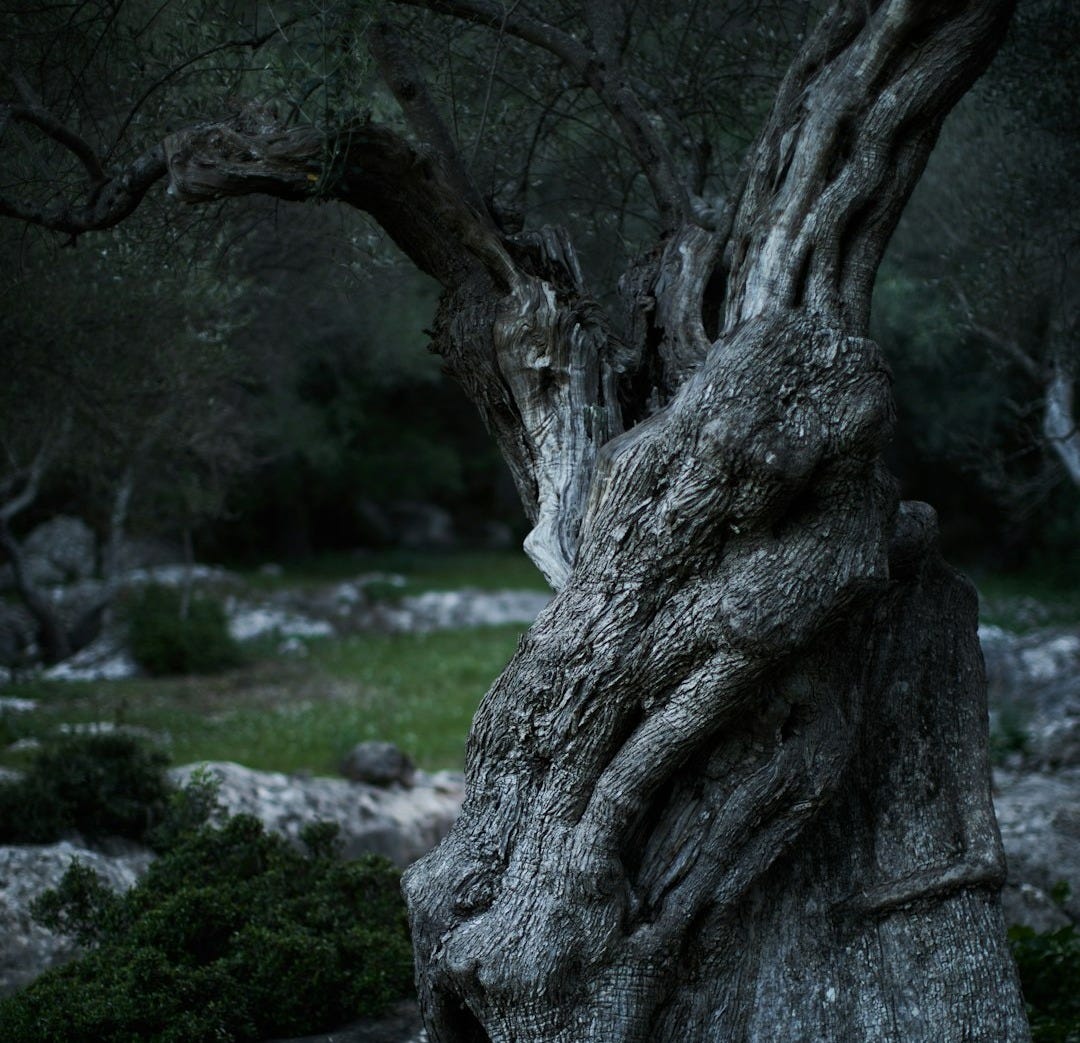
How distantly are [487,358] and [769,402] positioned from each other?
1449mm

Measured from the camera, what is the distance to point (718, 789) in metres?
4.23

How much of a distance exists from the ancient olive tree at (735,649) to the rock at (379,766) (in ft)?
18.5

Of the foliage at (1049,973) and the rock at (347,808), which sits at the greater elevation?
the rock at (347,808)

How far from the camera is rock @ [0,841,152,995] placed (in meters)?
6.28

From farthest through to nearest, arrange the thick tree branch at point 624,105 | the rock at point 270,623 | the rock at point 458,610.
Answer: the rock at point 458,610
the rock at point 270,623
the thick tree branch at point 624,105

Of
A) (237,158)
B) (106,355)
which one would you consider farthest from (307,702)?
(237,158)

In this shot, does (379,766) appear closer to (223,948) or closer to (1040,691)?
(223,948)

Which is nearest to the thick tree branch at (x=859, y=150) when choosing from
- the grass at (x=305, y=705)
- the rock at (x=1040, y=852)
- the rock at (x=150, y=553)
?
the rock at (x=1040, y=852)

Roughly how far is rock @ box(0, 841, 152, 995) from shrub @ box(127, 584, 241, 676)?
9976 mm

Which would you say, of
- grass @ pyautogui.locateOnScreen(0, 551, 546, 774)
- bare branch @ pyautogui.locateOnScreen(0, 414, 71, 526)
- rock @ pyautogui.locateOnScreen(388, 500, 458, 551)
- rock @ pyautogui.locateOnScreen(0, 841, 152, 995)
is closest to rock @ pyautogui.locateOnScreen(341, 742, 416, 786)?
grass @ pyautogui.locateOnScreen(0, 551, 546, 774)

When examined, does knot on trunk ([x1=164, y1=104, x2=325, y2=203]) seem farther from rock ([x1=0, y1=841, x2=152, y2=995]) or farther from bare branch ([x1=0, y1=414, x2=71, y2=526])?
bare branch ([x1=0, y1=414, x2=71, y2=526])

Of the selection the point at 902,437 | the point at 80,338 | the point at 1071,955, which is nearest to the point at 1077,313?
the point at 1071,955

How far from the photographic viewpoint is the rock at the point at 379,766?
32.9 ft

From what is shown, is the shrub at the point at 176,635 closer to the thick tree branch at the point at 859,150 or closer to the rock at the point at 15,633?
the rock at the point at 15,633
